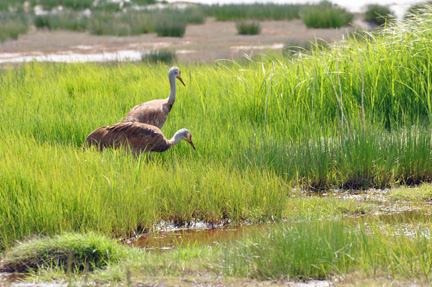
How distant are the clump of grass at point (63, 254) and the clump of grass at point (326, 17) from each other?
2426 centimetres

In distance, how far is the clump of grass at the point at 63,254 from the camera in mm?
4211

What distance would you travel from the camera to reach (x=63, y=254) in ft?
14.0

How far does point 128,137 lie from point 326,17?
23235mm

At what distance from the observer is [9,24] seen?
25766 millimetres

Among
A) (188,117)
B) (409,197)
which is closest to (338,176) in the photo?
(409,197)

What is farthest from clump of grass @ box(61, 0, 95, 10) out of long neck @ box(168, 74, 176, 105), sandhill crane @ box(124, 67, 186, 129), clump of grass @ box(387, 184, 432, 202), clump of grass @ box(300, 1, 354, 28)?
clump of grass @ box(387, 184, 432, 202)

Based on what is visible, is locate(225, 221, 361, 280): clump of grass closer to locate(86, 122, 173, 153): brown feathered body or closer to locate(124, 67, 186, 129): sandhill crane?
locate(86, 122, 173, 153): brown feathered body

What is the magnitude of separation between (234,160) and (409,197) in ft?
6.49

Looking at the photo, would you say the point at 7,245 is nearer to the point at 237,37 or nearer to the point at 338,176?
the point at 338,176

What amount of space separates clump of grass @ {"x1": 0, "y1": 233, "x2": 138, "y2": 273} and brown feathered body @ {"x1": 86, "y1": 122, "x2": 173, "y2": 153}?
228 centimetres

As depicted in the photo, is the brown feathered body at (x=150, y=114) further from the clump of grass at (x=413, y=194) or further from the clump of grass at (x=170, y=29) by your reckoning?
the clump of grass at (x=170, y=29)

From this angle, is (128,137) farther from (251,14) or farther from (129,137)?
(251,14)

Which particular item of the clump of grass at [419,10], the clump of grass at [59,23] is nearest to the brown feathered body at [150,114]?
the clump of grass at [419,10]

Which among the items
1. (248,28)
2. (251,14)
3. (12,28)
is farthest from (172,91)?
(251,14)
